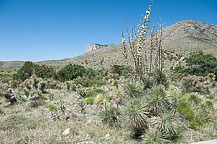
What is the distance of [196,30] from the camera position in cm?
6800

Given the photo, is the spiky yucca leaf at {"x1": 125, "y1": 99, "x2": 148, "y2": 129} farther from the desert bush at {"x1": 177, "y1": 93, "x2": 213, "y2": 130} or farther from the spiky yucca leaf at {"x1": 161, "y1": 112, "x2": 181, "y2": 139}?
the desert bush at {"x1": 177, "y1": 93, "x2": 213, "y2": 130}

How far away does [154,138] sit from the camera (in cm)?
377

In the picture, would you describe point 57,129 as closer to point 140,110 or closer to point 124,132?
point 124,132

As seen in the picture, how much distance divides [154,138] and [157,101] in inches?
37.5

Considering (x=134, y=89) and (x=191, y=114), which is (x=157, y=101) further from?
(x=191, y=114)

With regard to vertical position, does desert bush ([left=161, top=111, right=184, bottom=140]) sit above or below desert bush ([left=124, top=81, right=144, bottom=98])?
below

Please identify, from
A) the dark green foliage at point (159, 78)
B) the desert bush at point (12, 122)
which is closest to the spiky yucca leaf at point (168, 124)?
the dark green foliage at point (159, 78)

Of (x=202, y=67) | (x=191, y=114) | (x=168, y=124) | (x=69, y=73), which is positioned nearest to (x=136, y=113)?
(x=168, y=124)

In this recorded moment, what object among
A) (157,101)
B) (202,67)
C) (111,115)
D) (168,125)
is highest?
(202,67)

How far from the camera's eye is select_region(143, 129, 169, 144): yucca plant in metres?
3.76

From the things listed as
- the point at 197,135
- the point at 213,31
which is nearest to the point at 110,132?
the point at 197,135

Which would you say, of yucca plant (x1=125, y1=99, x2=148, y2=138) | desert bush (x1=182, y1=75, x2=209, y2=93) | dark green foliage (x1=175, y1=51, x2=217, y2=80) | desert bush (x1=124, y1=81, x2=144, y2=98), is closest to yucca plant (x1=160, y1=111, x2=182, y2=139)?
yucca plant (x1=125, y1=99, x2=148, y2=138)

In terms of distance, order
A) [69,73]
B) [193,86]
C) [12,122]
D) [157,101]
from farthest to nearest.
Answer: [69,73], [193,86], [12,122], [157,101]

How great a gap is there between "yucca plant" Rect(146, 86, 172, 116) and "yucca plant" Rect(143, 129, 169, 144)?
0.52 m
